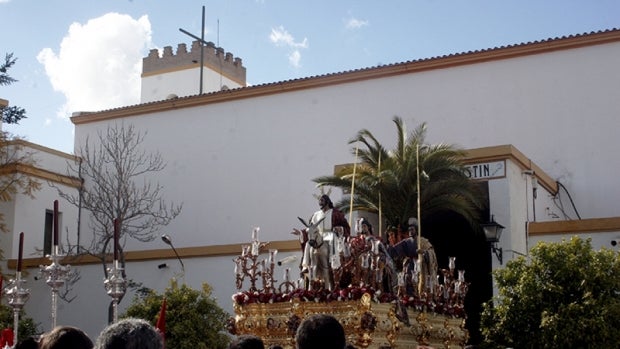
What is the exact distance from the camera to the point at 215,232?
94.2ft

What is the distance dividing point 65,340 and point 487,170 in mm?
15839

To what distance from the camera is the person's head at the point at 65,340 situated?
482 centimetres

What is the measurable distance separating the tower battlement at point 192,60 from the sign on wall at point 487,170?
77.8 feet

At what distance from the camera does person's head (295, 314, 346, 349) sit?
504cm

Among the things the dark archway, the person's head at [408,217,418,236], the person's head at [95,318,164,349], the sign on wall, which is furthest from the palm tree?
the person's head at [95,318,164,349]

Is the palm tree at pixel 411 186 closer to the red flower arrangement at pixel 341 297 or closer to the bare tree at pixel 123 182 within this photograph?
the red flower arrangement at pixel 341 297

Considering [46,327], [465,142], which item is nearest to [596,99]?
[465,142]

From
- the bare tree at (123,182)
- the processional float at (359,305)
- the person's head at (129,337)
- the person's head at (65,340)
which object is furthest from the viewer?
the bare tree at (123,182)

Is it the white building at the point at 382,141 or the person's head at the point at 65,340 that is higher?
the white building at the point at 382,141

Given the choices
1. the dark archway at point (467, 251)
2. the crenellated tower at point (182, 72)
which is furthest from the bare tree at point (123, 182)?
the crenellated tower at point (182, 72)

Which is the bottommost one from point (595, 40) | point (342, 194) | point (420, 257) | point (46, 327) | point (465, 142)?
point (46, 327)

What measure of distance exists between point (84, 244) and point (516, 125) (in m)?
14.4

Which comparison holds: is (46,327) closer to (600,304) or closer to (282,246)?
(282,246)

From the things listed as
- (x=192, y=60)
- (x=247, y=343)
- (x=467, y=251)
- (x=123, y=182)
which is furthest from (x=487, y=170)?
(x=192, y=60)
